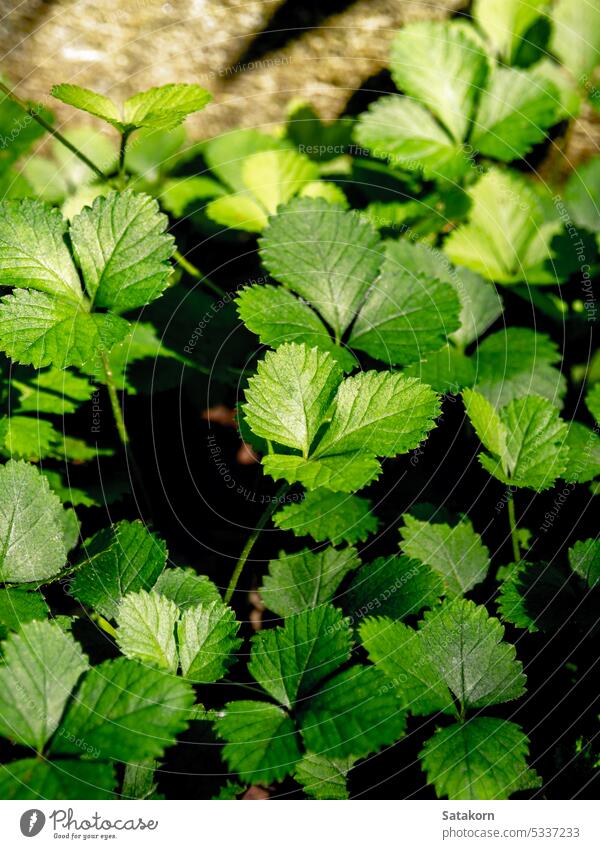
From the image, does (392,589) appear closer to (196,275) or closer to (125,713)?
(125,713)

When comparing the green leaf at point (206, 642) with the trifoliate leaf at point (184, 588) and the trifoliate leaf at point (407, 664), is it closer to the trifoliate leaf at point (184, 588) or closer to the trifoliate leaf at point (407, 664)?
the trifoliate leaf at point (184, 588)

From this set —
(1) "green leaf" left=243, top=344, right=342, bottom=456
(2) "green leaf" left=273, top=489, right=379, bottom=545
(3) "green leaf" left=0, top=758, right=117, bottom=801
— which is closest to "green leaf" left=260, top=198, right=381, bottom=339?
(1) "green leaf" left=243, top=344, right=342, bottom=456

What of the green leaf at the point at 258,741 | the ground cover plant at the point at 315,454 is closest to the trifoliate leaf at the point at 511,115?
the ground cover plant at the point at 315,454

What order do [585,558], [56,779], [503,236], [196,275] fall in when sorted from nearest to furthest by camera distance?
1. [56,779]
2. [585,558]
3. [196,275]
4. [503,236]

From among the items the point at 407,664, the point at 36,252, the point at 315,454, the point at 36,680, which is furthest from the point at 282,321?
the point at 36,680

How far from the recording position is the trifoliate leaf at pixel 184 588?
4.77ft

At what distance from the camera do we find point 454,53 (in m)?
2.09

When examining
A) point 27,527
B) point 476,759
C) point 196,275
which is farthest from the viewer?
point 196,275

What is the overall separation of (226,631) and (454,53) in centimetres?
178

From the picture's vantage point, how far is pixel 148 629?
51.6 inches

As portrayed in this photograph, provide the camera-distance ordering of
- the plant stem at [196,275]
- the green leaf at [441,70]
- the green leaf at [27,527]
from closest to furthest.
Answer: the green leaf at [27,527]
the plant stem at [196,275]
the green leaf at [441,70]

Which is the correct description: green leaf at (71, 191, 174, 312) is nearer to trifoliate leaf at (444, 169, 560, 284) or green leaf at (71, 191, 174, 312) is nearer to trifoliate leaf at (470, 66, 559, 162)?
trifoliate leaf at (444, 169, 560, 284)

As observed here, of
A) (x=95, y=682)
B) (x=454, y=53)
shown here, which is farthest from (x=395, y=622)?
(x=454, y=53)

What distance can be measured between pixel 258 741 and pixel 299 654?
6.7 inches
